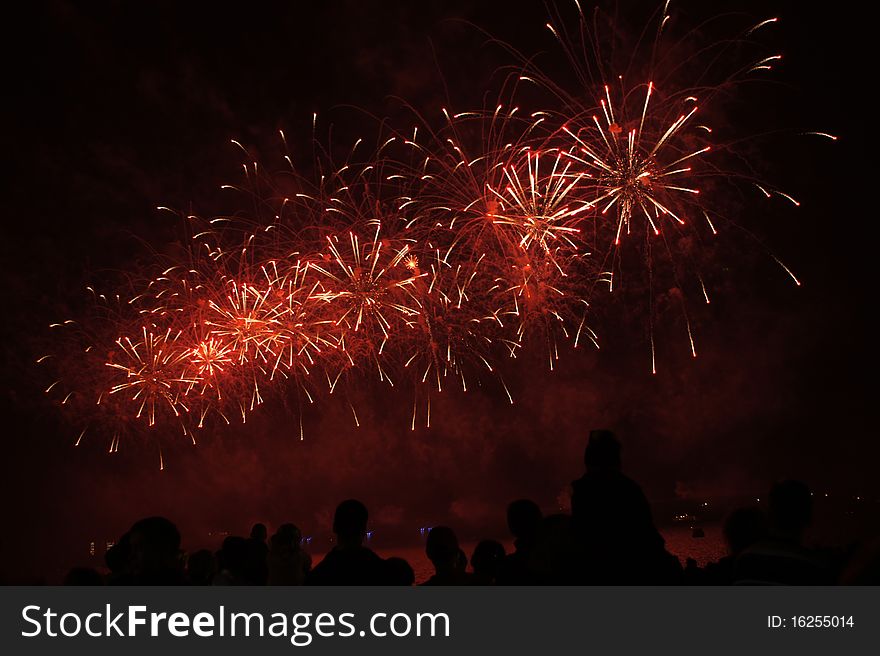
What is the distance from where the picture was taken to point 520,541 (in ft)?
23.5

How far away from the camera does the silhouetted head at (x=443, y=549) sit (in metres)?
7.16

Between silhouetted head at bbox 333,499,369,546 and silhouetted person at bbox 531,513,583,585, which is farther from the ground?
silhouetted head at bbox 333,499,369,546

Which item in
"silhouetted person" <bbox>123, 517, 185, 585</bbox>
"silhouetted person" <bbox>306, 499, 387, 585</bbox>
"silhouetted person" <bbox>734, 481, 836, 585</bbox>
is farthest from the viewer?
"silhouetted person" <bbox>306, 499, 387, 585</bbox>

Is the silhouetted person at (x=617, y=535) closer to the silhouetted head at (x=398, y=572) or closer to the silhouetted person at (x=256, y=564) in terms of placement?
the silhouetted head at (x=398, y=572)

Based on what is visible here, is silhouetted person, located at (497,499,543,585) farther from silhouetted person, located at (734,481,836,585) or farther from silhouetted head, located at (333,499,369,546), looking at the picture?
silhouetted person, located at (734,481,836,585)

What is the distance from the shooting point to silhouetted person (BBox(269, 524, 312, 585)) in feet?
26.8

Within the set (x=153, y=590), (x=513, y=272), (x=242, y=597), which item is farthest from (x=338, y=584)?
(x=513, y=272)

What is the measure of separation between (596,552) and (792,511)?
1.31 m

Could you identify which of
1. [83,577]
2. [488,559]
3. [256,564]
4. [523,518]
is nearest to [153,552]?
[83,577]

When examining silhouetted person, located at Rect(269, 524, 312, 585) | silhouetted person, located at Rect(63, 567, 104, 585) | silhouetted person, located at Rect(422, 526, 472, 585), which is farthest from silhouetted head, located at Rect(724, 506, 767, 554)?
silhouetted person, located at Rect(63, 567, 104, 585)

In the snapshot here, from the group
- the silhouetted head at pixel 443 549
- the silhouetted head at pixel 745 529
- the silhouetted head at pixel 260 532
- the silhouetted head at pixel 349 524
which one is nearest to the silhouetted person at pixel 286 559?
the silhouetted head at pixel 260 532

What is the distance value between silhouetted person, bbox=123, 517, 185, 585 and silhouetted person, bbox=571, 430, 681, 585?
9.80 ft

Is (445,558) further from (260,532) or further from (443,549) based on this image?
(260,532)

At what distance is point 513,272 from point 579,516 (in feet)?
42.6
